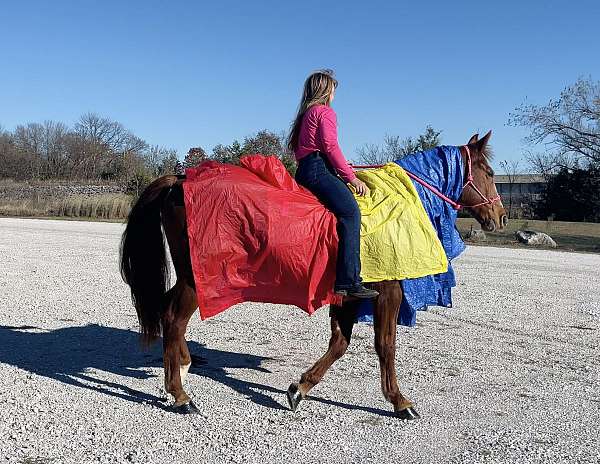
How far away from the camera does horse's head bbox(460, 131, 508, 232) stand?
5.24 metres

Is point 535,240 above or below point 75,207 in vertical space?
→ below

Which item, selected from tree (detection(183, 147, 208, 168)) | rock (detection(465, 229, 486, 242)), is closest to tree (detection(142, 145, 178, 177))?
tree (detection(183, 147, 208, 168))

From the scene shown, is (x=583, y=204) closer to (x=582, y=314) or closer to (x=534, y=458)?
(x=582, y=314)

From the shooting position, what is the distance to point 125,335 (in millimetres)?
7000

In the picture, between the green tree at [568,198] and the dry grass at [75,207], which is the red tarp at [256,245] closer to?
the dry grass at [75,207]

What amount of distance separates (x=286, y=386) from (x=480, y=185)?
2.36 meters

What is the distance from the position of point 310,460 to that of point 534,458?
4.47ft

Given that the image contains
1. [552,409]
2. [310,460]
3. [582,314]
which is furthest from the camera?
[582,314]

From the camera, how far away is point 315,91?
466cm

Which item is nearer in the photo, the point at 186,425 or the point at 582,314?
the point at 186,425

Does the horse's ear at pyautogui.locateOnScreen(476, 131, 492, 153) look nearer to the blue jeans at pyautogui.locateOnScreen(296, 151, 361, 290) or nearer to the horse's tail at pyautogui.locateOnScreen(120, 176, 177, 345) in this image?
the blue jeans at pyautogui.locateOnScreen(296, 151, 361, 290)

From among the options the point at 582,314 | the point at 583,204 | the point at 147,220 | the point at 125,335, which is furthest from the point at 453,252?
the point at 583,204

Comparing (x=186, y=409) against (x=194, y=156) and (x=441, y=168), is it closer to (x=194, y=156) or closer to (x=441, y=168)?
(x=441, y=168)

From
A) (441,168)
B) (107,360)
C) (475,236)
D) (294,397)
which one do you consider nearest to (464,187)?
(441,168)
